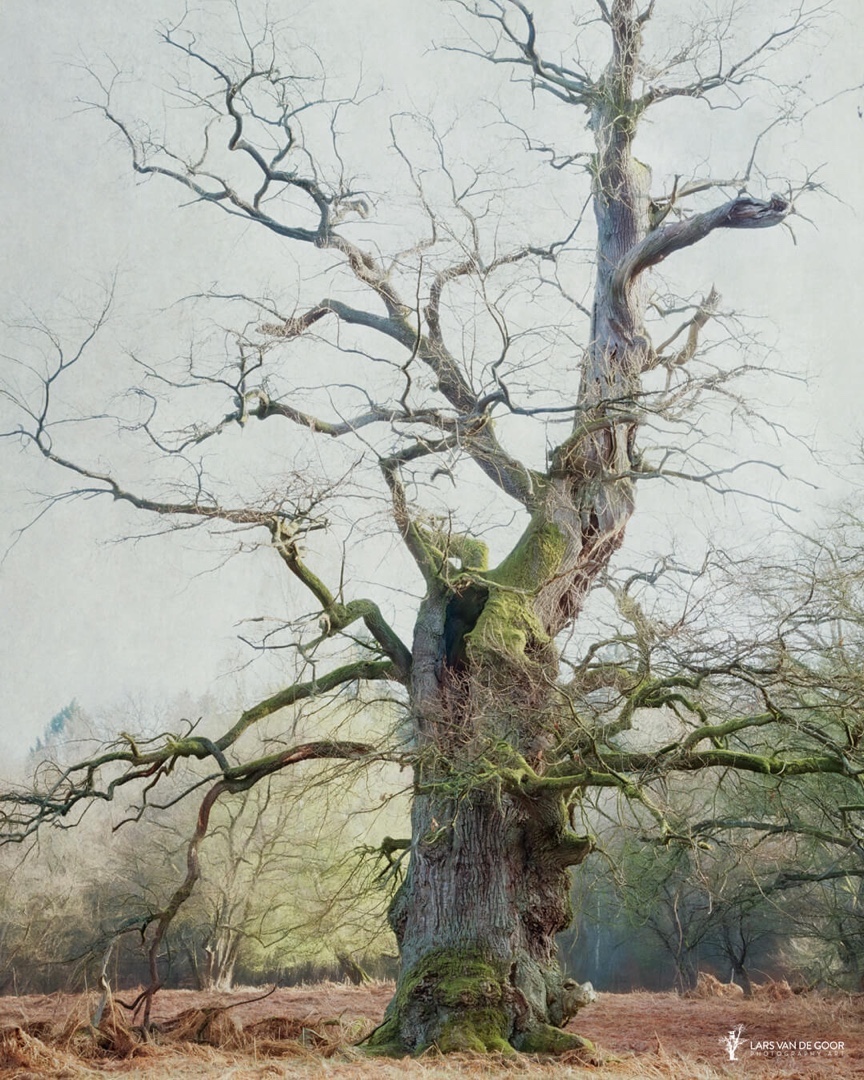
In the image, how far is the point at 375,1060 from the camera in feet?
20.3

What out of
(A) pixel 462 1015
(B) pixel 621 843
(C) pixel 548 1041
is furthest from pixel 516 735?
(B) pixel 621 843

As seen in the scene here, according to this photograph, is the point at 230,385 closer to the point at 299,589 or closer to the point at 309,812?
the point at 299,589

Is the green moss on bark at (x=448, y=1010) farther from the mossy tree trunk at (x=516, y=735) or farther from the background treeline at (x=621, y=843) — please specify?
the background treeline at (x=621, y=843)

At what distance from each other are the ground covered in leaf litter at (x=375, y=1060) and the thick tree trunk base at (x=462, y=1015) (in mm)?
290

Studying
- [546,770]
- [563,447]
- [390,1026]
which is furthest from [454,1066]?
[563,447]

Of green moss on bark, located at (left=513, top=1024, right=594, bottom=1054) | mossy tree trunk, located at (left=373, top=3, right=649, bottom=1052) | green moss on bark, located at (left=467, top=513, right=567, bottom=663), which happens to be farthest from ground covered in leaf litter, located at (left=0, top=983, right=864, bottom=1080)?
green moss on bark, located at (left=467, top=513, right=567, bottom=663)

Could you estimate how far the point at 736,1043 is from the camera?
783cm

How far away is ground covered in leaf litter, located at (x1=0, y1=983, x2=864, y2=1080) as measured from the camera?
581 cm

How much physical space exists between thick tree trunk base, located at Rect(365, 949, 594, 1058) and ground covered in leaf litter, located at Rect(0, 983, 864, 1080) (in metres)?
0.29

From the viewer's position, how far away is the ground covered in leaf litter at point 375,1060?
5.81 m

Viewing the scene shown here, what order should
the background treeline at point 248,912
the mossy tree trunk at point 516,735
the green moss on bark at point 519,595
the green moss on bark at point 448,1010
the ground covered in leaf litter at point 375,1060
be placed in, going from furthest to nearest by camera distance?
1. the background treeline at point 248,912
2. the green moss on bark at point 519,595
3. the mossy tree trunk at point 516,735
4. the green moss on bark at point 448,1010
5. the ground covered in leaf litter at point 375,1060

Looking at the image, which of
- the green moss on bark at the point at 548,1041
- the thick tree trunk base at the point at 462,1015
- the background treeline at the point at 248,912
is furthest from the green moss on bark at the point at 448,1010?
the background treeline at the point at 248,912

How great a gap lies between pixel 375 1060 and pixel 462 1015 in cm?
74

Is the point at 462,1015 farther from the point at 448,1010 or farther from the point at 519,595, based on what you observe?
the point at 519,595
